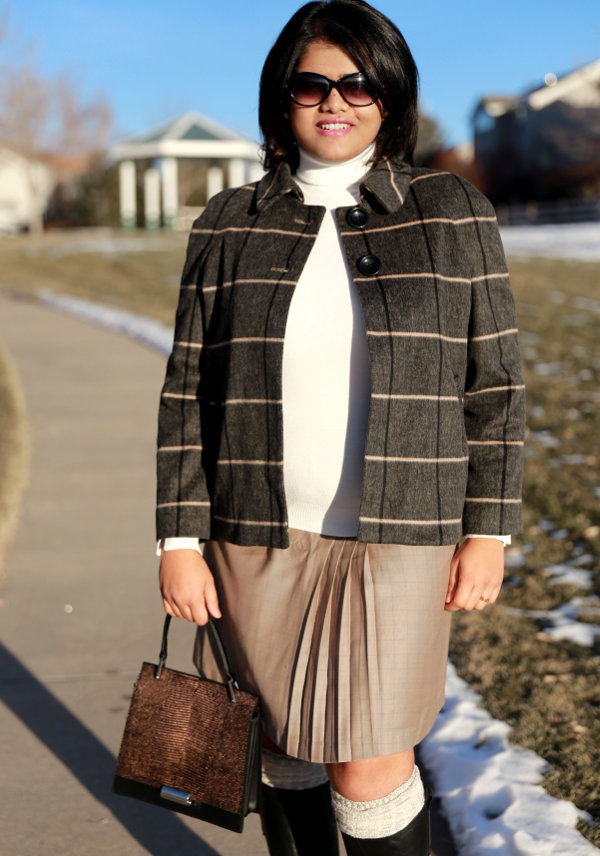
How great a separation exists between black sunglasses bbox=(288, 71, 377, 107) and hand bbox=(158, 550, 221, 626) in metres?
0.87

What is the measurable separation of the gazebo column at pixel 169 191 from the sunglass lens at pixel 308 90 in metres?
33.3

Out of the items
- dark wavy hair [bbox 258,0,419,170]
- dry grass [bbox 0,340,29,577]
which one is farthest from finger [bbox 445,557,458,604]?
dry grass [bbox 0,340,29,577]

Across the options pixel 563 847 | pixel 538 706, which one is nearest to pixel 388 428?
pixel 563 847

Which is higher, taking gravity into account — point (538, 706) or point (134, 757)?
point (134, 757)

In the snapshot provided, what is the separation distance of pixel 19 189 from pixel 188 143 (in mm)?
26327

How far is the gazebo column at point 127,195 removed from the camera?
122 ft

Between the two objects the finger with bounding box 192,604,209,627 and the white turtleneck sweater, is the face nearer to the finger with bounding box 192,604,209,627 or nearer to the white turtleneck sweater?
the white turtleneck sweater

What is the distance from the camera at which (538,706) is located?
3.42 meters

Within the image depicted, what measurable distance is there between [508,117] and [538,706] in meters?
38.9

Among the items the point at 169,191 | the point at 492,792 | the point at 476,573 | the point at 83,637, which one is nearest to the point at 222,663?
the point at 476,573

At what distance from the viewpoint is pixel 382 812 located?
1.84 meters

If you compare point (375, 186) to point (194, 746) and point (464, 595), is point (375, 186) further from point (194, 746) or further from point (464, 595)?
point (194, 746)

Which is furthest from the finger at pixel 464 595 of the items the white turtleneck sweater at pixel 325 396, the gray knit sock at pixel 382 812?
the gray knit sock at pixel 382 812

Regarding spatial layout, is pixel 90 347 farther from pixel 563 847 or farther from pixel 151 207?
pixel 151 207
